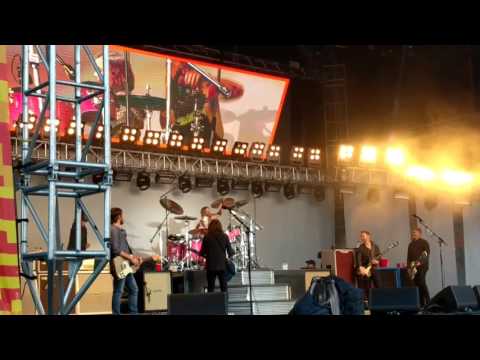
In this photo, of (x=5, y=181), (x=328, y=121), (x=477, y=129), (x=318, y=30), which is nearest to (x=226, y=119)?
(x=328, y=121)

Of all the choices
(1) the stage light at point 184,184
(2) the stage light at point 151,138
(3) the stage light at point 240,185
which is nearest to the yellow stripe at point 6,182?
(2) the stage light at point 151,138

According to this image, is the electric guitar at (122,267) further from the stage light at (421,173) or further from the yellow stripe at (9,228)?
the stage light at (421,173)

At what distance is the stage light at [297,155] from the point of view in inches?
717

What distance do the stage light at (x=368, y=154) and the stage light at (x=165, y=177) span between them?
494 cm

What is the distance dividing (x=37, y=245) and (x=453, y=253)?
37.7 ft

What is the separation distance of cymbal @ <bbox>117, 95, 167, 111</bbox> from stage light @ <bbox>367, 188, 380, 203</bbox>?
639cm

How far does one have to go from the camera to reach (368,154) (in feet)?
61.8

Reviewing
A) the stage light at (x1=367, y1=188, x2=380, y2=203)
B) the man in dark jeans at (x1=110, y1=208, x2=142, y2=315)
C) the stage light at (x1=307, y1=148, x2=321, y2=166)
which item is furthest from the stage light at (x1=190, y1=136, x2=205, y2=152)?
the man in dark jeans at (x1=110, y1=208, x2=142, y2=315)

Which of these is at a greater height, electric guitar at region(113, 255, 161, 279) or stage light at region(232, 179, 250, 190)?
stage light at region(232, 179, 250, 190)

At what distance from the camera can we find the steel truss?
14.5m

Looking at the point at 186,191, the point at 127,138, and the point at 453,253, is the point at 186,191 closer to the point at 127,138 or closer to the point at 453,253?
the point at 127,138

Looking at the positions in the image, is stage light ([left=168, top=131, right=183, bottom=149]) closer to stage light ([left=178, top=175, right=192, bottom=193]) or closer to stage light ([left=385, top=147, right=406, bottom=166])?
stage light ([left=178, top=175, right=192, bottom=193])

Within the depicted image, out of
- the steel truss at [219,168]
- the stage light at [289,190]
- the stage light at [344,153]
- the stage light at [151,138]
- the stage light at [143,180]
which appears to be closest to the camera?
the steel truss at [219,168]

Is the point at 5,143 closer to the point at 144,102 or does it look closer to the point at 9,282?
the point at 9,282
